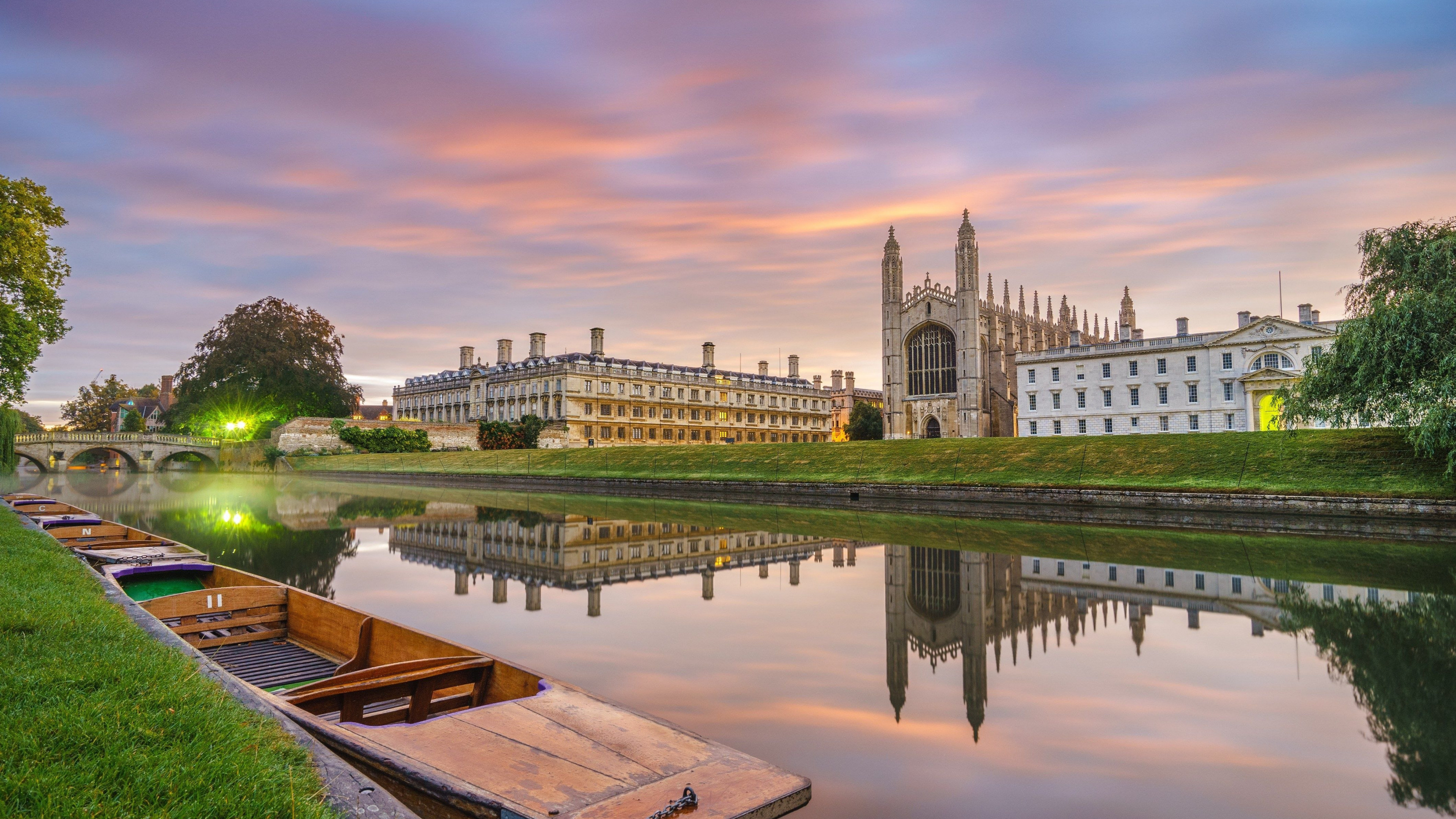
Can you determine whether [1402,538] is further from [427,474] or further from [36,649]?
[427,474]

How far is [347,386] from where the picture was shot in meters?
71.6

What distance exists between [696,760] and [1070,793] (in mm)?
2478

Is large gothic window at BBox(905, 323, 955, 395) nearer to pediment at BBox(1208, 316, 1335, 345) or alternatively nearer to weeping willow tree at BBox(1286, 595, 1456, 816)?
pediment at BBox(1208, 316, 1335, 345)

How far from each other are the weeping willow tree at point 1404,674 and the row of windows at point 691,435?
58.9 m

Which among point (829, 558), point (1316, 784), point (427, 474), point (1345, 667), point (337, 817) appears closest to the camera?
point (337, 817)

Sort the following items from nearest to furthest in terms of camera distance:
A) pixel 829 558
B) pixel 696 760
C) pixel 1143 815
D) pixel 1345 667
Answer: pixel 696 760, pixel 1143 815, pixel 1345 667, pixel 829 558

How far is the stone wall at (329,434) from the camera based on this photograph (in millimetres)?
63594

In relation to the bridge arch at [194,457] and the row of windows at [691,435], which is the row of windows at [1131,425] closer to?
the row of windows at [691,435]

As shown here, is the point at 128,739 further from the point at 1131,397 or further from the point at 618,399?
the point at 618,399

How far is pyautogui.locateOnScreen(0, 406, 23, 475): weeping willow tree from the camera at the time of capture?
33.7 metres

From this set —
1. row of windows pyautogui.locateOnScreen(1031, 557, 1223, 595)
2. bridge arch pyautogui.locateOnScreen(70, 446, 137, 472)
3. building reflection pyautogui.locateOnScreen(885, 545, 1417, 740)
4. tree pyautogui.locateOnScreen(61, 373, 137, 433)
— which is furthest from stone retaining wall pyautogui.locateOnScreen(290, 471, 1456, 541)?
tree pyautogui.locateOnScreen(61, 373, 137, 433)

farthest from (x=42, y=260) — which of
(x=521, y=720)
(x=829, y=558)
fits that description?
(x=521, y=720)

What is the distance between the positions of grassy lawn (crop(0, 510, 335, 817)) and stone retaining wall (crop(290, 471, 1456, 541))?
878 inches

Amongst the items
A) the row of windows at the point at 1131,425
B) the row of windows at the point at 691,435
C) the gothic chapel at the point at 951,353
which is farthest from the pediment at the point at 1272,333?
the row of windows at the point at 691,435
